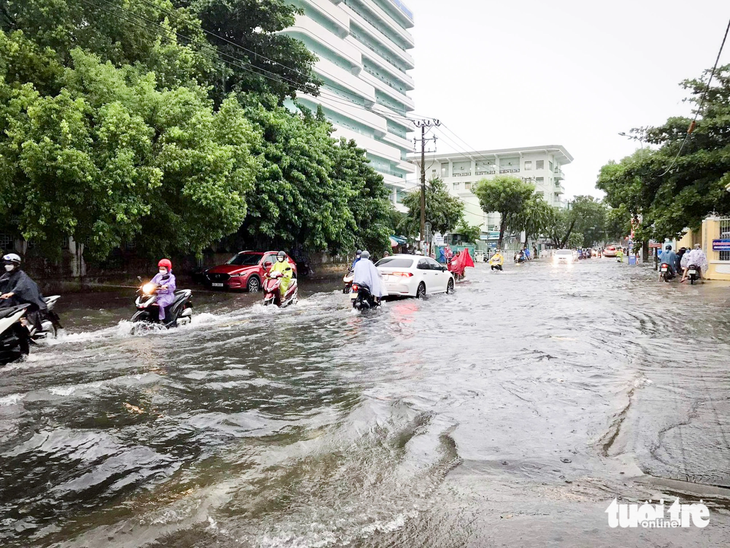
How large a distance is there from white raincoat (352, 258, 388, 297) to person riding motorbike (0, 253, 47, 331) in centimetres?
774

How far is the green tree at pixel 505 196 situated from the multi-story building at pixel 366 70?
9.58 meters

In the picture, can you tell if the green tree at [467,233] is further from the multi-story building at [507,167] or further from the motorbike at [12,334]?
the motorbike at [12,334]

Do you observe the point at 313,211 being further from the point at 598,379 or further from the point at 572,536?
the point at 572,536

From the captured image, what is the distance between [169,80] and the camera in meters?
19.6

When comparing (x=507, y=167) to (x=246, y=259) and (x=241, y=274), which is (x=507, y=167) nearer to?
(x=246, y=259)

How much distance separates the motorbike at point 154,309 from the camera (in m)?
11.2

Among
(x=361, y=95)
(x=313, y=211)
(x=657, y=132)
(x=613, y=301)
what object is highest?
(x=361, y=95)

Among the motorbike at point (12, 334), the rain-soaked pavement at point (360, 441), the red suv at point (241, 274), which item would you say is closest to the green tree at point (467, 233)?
the red suv at point (241, 274)

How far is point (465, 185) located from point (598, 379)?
97.4 m

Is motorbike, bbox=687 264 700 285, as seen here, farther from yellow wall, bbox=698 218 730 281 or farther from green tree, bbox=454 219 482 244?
green tree, bbox=454 219 482 244

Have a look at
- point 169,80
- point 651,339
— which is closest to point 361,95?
point 169,80

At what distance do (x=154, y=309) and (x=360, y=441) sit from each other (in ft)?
24.9

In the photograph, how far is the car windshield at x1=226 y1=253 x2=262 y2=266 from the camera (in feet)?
74.0

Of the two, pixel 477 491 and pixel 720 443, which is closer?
pixel 477 491
